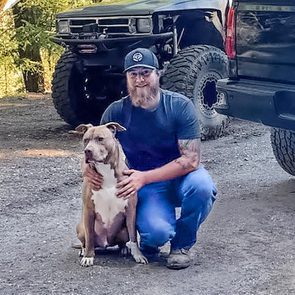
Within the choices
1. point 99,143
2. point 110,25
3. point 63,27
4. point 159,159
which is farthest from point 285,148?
point 63,27

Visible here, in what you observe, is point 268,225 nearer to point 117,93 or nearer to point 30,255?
point 30,255

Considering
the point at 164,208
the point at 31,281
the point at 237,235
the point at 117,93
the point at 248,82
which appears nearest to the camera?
the point at 31,281

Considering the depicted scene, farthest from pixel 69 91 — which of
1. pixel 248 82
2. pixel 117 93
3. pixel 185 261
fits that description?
pixel 185 261

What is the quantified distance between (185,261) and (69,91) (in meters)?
5.34

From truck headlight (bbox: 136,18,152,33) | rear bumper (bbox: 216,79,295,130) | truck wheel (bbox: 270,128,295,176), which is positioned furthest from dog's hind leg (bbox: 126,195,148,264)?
truck headlight (bbox: 136,18,152,33)

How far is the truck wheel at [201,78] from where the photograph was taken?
29.2ft

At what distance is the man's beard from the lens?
489 centimetres

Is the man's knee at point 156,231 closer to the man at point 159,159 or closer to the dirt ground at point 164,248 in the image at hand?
the man at point 159,159

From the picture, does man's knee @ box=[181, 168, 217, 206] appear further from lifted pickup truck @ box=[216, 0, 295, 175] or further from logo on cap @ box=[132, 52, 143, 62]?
lifted pickup truck @ box=[216, 0, 295, 175]

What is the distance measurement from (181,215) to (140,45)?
14.0 feet

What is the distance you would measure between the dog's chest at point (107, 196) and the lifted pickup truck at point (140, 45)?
410 cm

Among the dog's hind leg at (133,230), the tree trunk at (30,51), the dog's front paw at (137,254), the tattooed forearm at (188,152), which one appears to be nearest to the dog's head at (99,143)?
the dog's hind leg at (133,230)

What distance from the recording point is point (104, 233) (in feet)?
16.4

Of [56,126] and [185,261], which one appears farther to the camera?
[56,126]
